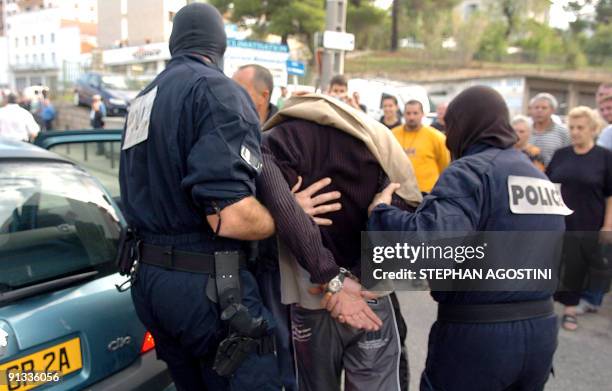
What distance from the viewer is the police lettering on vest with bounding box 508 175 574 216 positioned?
1.64 meters

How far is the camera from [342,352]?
1.91 m

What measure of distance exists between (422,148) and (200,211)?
366cm

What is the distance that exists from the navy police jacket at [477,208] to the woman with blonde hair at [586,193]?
8.08ft

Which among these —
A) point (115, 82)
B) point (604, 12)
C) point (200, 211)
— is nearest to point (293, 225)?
point (200, 211)

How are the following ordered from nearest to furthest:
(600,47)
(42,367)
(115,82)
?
(42,367) → (115,82) → (600,47)

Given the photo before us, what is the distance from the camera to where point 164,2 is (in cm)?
323

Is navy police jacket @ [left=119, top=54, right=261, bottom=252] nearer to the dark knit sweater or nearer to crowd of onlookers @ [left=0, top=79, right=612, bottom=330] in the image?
the dark knit sweater

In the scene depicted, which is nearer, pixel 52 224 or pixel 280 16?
pixel 52 224

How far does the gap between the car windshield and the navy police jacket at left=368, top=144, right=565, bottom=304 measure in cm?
1758

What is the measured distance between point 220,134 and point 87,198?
1155 millimetres

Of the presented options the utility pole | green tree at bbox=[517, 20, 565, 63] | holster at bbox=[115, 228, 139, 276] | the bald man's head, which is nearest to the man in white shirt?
the utility pole

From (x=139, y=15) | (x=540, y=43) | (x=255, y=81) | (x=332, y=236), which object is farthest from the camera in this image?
(x=540, y=43)

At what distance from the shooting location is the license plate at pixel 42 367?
5.46 feet

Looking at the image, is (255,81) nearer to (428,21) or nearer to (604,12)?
(428,21)
